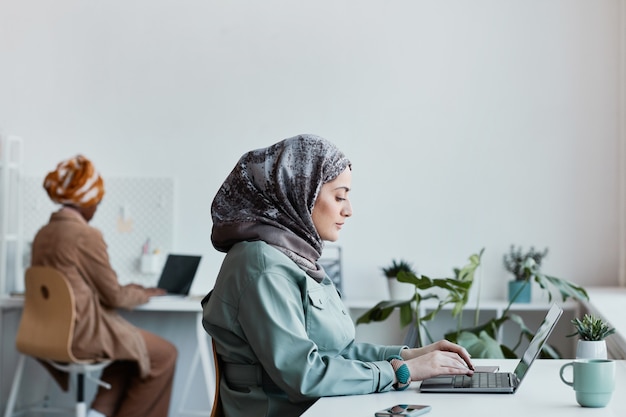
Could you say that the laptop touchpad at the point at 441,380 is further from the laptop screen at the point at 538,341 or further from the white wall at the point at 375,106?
the white wall at the point at 375,106

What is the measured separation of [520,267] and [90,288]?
1.87m

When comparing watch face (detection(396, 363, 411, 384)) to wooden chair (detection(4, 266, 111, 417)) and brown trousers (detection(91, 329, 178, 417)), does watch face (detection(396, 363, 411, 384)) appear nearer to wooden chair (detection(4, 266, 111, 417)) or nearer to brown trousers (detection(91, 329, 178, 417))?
wooden chair (detection(4, 266, 111, 417))

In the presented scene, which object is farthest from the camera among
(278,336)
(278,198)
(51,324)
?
(51,324)

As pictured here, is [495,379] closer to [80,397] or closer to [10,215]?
[80,397]

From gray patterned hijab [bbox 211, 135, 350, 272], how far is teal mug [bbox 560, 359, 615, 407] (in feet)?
2.10

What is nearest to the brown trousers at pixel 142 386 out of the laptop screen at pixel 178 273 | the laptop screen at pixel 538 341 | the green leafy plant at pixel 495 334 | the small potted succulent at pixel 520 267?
the laptop screen at pixel 178 273

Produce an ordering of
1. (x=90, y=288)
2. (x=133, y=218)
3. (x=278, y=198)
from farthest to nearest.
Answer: (x=133, y=218) → (x=90, y=288) → (x=278, y=198)

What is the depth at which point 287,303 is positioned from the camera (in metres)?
1.82

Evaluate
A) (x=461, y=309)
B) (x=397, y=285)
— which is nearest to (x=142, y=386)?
(x=397, y=285)

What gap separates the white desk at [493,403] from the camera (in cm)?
161

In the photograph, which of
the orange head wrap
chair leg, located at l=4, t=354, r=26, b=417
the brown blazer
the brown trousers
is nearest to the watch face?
the brown blazer

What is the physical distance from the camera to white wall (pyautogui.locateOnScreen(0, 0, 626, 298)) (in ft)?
13.4

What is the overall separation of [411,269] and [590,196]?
0.86 m

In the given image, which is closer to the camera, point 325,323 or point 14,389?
point 325,323
